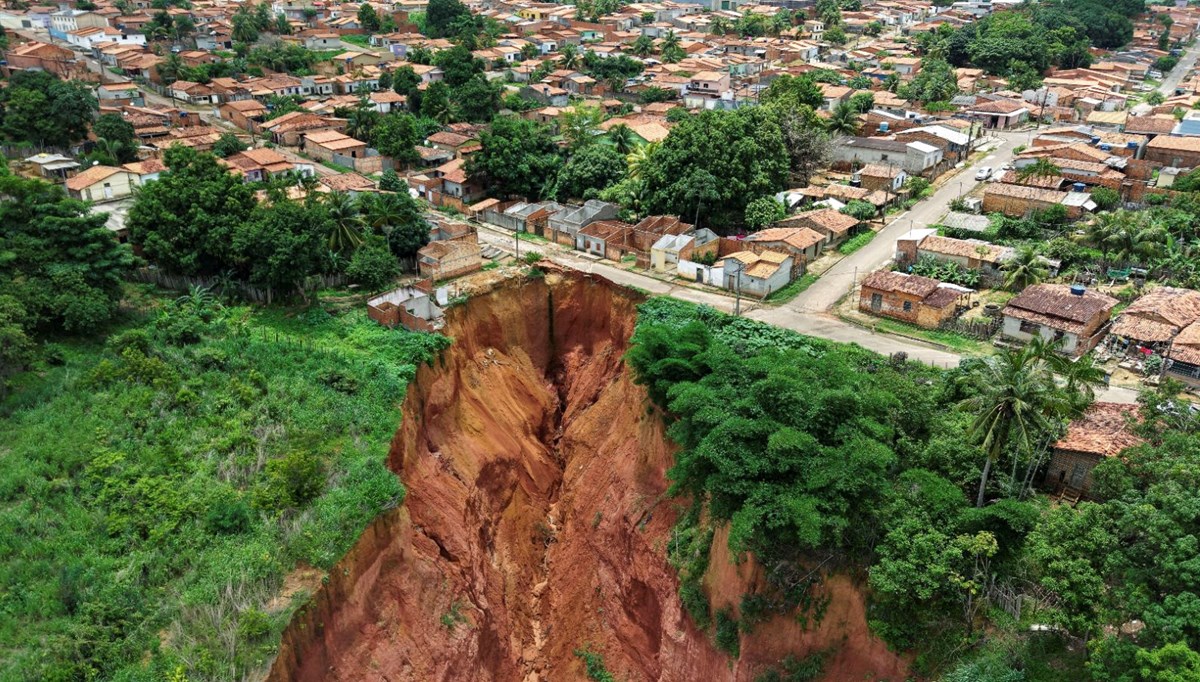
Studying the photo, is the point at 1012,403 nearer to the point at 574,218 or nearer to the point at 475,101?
the point at 574,218

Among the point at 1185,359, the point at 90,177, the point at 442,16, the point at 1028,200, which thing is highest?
the point at 442,16

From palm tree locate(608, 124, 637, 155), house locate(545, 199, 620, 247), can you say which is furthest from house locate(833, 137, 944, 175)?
house locate(545, 199, 620, 247)

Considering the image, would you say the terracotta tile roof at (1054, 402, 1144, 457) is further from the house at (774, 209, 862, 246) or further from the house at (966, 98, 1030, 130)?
the house at (966, 98, 1030, 130)

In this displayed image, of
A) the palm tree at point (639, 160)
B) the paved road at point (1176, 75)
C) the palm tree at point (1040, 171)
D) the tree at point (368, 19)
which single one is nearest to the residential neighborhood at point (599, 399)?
the palm tree at point (639, 160)

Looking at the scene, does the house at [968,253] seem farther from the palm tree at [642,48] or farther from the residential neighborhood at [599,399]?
the palm tree at [642,48]

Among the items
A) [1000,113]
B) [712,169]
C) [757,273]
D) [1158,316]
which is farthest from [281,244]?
[1000,113]

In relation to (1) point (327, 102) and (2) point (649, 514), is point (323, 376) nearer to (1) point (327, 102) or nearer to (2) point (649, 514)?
(2) point (649, 514)
